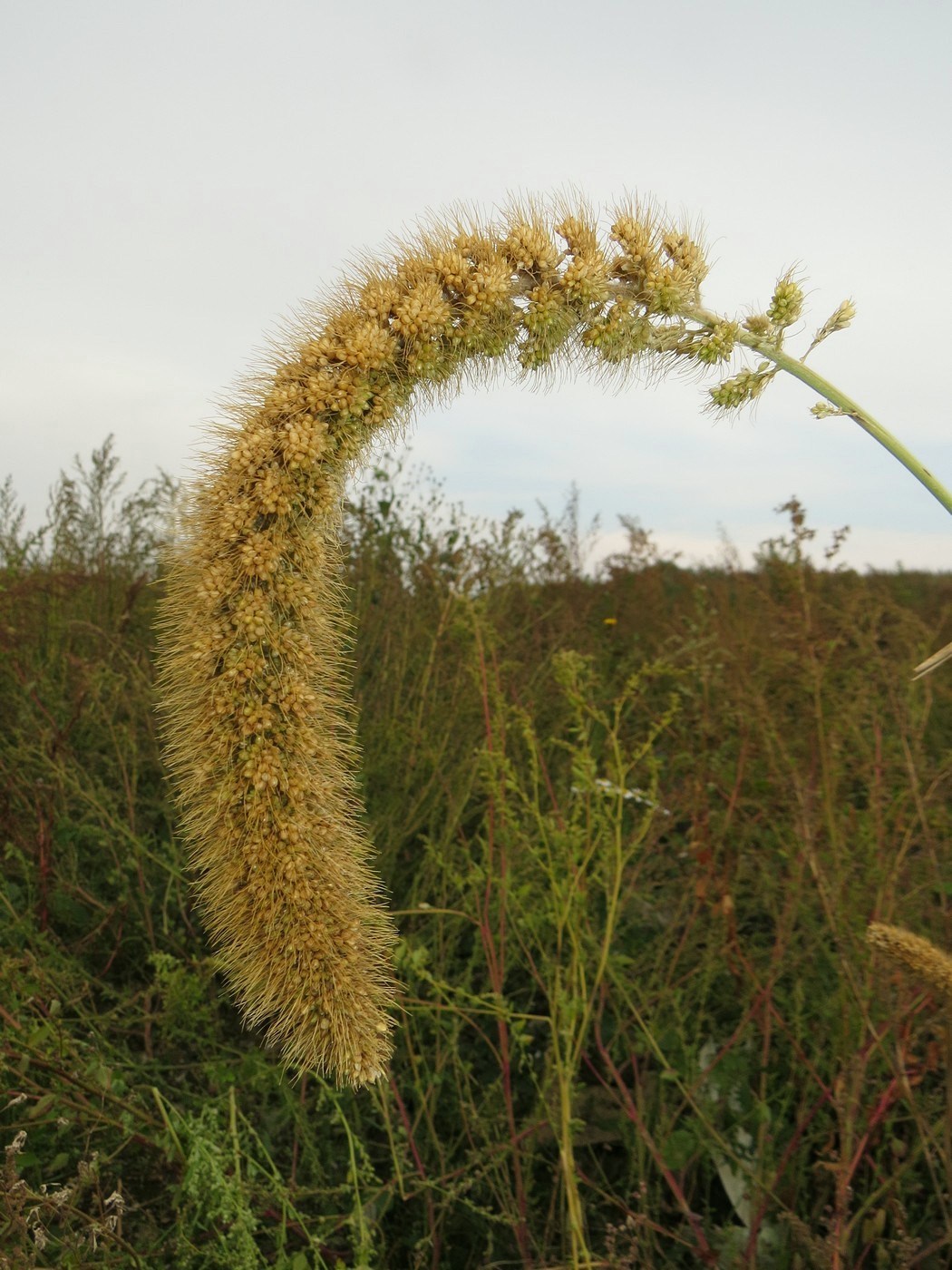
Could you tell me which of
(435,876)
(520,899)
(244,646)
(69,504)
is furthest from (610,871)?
(69,504)

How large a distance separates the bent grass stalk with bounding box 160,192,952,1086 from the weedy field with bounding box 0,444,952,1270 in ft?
2.30

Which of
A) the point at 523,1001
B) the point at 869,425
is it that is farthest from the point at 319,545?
the point at 523,1001

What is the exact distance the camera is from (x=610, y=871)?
285cm

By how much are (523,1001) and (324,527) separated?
2375 millimetres

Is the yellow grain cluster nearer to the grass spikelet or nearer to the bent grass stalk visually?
the bent grass stalk

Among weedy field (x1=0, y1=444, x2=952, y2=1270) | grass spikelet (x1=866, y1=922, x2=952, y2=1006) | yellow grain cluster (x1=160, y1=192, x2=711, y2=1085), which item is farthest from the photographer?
weedy field (x1=0, y1=444, x2=952, y2=1270)

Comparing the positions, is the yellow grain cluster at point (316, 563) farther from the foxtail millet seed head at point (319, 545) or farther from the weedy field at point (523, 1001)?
the weedy field at point (523, 1001)

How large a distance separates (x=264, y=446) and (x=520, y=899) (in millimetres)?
1821

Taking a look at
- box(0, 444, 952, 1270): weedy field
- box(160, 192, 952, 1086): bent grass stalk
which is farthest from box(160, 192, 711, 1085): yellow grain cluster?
box(0, 444, 952, 1270): weedy field

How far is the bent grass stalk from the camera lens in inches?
61.3

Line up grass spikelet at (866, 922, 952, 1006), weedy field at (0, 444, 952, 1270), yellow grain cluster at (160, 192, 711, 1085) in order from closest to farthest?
yellow grain cluster at (160, 192, 711, 1085), grass spikelet at (866, 922, 952, 1006), weedy field at (0, 444, 952, 1270)

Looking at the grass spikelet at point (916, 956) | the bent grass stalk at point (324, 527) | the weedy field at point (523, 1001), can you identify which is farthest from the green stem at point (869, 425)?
the weedy field at point (523, 1001)

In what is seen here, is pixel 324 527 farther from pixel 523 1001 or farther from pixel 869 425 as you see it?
pixel 523 1001

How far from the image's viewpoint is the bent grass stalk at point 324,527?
5.11ft
